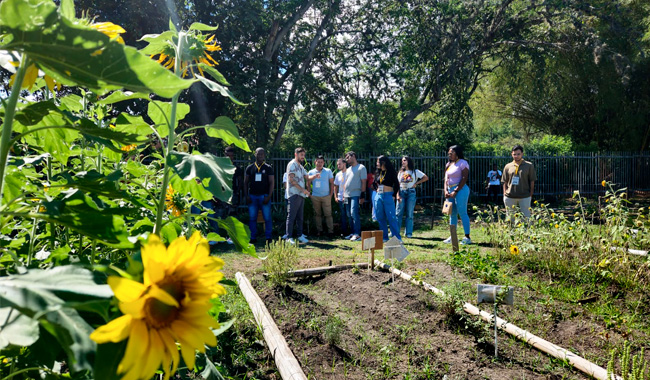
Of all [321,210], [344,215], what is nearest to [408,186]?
[344,215]

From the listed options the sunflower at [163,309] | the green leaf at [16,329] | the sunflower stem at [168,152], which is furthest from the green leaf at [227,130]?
the green leaf at [16,329]

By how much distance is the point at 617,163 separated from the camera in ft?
62.0

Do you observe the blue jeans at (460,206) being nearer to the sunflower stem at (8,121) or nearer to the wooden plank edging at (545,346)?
the wooden plank edging at (545,346)

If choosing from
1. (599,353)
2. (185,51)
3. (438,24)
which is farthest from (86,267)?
(438,24)

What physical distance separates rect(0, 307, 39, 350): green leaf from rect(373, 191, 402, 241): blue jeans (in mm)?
7440

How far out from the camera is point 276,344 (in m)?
3.15

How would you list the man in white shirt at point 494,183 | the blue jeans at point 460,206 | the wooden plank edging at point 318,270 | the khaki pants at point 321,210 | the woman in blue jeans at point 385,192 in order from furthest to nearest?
the man in white shirt at point 494,183, the khaki pants at point 321,210, the woman in blue jeans at point 385,192, the blue jeans at point 460,206, the wooden plank edging at point 318,270

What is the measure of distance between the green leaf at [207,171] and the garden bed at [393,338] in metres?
2.36

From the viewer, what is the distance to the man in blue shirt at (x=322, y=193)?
9.13 meters

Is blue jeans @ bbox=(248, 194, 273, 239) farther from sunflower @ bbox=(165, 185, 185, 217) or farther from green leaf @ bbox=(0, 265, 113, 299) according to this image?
green leaf @ bbox=(0, 265, 113, 299)

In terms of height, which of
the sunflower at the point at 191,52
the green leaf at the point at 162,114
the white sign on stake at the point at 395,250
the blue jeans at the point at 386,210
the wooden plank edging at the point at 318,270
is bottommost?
the wooden plank edging at the point at 318,270

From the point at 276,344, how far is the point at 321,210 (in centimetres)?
659

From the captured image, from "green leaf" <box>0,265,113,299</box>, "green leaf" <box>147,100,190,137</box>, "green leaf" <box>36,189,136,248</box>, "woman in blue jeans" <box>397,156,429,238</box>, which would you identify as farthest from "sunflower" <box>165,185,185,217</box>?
"woman in blue jeans" <box>397,156,429,238</box>

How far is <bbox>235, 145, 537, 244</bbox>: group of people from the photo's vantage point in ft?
25.4
